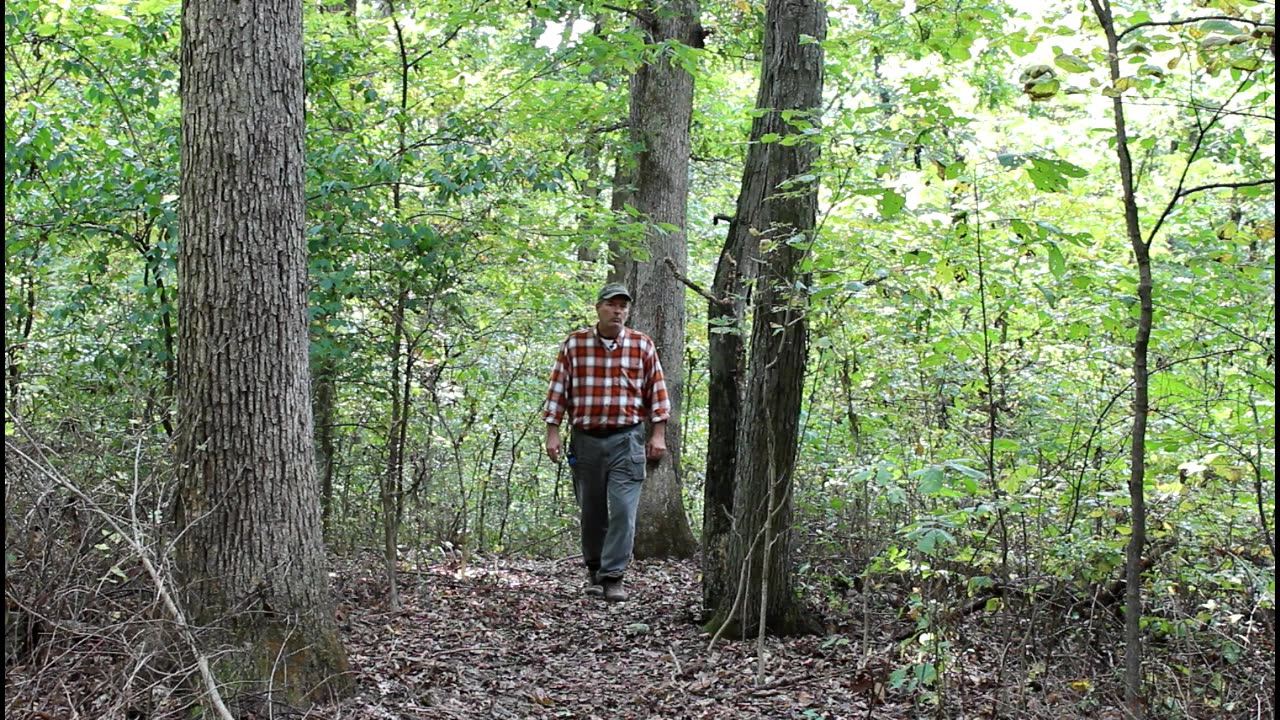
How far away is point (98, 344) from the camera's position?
5805 millimetres

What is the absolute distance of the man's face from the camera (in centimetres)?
662

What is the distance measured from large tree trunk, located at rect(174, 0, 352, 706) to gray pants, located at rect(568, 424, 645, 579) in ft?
8.76

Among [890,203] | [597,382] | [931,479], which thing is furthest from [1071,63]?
[597,382]

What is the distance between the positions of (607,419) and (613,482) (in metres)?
0.43

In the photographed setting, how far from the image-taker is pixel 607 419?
6.71 m

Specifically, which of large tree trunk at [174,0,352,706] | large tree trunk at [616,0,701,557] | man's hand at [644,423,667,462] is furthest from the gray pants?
large tree trunk at [174,0,352,706]

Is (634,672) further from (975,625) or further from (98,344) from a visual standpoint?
(98,344)

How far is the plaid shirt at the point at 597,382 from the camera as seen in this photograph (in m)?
6.72

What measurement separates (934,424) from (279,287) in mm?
4247

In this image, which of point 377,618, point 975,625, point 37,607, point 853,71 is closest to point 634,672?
point 377,618

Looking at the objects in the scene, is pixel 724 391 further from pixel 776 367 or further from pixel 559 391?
pixel 559 391

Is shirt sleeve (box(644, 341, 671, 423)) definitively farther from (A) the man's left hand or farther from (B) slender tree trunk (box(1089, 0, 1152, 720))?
(B) slender tree trunk (box(1089, 0, 1152, 720))

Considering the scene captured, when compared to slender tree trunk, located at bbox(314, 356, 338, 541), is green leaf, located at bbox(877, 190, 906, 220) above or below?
above

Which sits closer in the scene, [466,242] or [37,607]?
[37,607]
